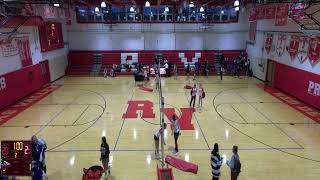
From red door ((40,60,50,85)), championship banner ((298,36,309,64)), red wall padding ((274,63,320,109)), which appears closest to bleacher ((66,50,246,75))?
red door ((40,60,50,85))

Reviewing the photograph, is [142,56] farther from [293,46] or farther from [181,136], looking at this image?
[181,136]

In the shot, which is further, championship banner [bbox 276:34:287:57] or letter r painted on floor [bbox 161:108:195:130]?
championship banner [bbox 276:34:287:57]

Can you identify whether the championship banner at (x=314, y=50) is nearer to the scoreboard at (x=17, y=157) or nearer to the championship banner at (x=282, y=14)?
Answer: the championship banner at (x=282, y=14)

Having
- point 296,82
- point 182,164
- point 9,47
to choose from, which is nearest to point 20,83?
point 9,47

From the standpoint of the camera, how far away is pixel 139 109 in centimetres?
1662

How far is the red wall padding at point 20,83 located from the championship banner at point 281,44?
1930 cm

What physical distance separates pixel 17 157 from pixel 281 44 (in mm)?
19503

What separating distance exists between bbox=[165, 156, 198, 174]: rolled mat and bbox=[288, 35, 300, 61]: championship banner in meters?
13.3

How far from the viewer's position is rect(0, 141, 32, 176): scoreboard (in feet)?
27.7

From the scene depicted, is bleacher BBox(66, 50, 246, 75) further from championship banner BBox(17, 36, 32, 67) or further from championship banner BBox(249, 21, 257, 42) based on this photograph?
championship banner BBox(17, 36, 32, 67)

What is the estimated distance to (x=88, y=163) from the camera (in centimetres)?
1015

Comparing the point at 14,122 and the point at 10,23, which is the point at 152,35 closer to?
the point at 10,23

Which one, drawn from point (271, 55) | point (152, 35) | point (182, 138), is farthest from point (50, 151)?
point (152, 35)

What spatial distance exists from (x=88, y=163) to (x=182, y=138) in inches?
174
